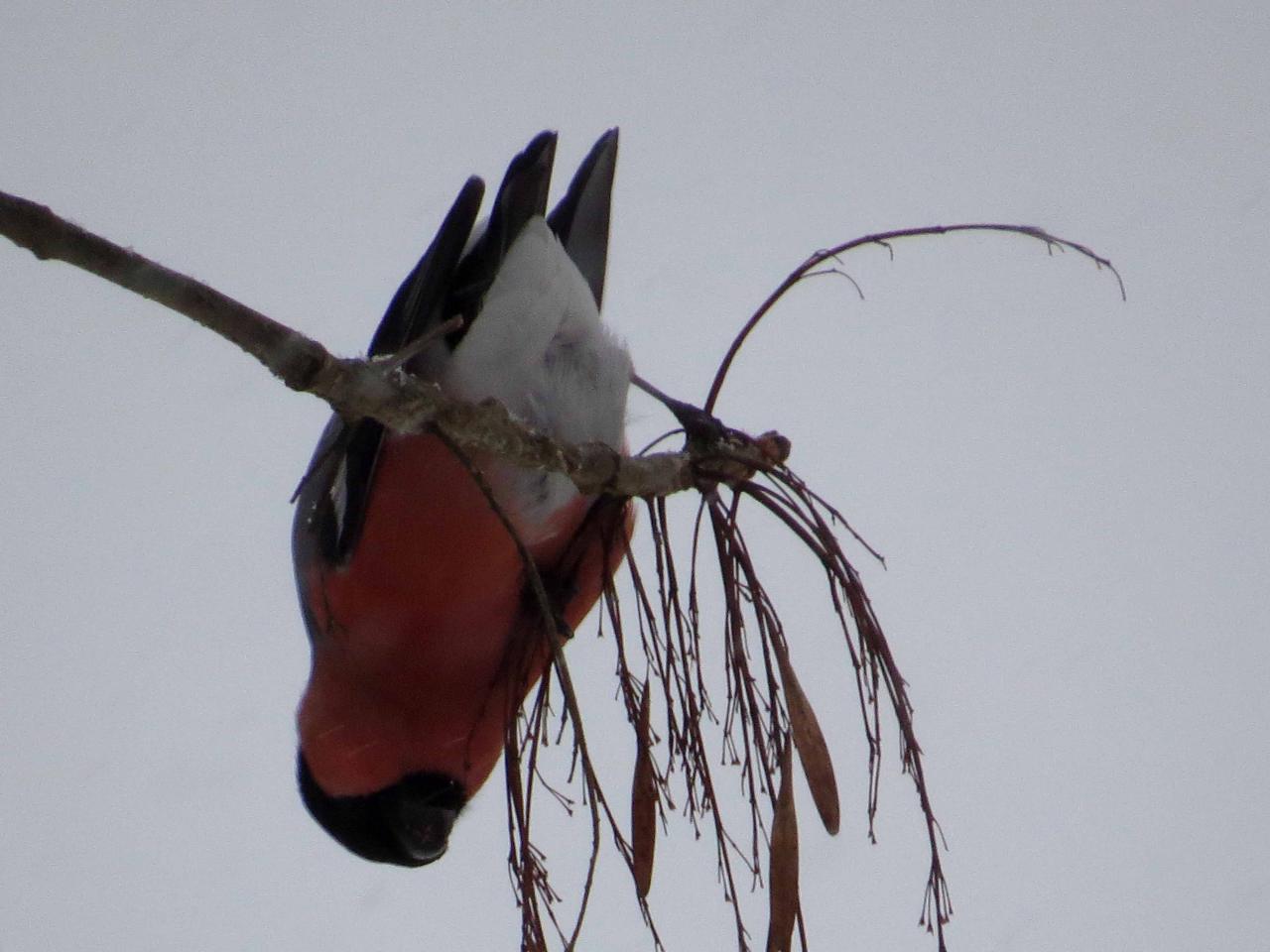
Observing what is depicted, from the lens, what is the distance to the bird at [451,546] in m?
1.90

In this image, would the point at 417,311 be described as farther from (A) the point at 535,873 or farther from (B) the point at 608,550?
(A) the point at 535,873

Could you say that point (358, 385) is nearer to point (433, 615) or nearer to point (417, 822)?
point (433, 615)

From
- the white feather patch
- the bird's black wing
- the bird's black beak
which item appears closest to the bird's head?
the bird's black beak

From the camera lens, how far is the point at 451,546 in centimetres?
192

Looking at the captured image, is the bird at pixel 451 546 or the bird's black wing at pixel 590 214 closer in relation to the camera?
the bird at pixel 451 546

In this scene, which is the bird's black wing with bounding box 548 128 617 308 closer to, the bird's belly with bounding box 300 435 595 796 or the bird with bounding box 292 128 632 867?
the bird with bounding box 292 128 632 867

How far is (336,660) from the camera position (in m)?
2.13

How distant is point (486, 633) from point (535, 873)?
0.67 m

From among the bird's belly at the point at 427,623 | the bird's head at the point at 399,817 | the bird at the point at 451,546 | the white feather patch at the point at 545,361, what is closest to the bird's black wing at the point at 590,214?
the bird at the point at 451,546

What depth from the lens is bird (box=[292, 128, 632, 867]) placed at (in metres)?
1.90

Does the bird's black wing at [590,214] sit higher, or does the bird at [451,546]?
the bird's black wing at [590,214]

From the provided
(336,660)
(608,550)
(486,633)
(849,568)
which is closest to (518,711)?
(608,550)

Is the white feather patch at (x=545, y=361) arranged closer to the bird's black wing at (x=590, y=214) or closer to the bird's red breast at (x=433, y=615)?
the bird's red breast at (x=433, y=615)

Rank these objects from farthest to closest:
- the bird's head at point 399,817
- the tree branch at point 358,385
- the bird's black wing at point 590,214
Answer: the bird's black wing at point 590,214 → the bird's head at point 399,817 → the tree branch at point 358,385
